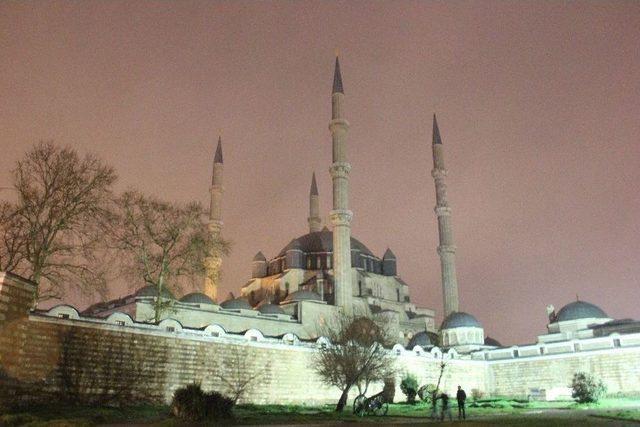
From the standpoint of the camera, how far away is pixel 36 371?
50.4 feet

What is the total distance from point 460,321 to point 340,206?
37.1 feet

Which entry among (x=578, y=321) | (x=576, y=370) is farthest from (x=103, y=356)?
(x=578, y=321)

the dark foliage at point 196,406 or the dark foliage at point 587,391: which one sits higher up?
the dark foliage at point 196,406

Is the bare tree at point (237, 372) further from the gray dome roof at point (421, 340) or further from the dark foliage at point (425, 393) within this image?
the gray dome roof at point (421, 340)

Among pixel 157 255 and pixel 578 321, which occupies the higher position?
pixel 157 255

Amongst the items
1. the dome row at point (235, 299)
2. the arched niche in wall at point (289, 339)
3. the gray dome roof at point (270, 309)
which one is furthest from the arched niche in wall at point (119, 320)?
the gray dome roof at point (270, 309)

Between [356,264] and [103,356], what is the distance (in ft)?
86.8

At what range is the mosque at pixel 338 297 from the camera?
97.6 feet

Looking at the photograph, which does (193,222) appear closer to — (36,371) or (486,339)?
(36,371)

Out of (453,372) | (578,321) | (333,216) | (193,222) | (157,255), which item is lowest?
(453,372)

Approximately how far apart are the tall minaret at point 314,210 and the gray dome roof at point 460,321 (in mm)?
16668

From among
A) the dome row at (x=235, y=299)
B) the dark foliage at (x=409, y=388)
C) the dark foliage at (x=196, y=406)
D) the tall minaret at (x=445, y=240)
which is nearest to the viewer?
the dark foliage at (x=196, y=406)

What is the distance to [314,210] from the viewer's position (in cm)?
5109

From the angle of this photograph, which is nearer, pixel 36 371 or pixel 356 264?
pixel 36 371
